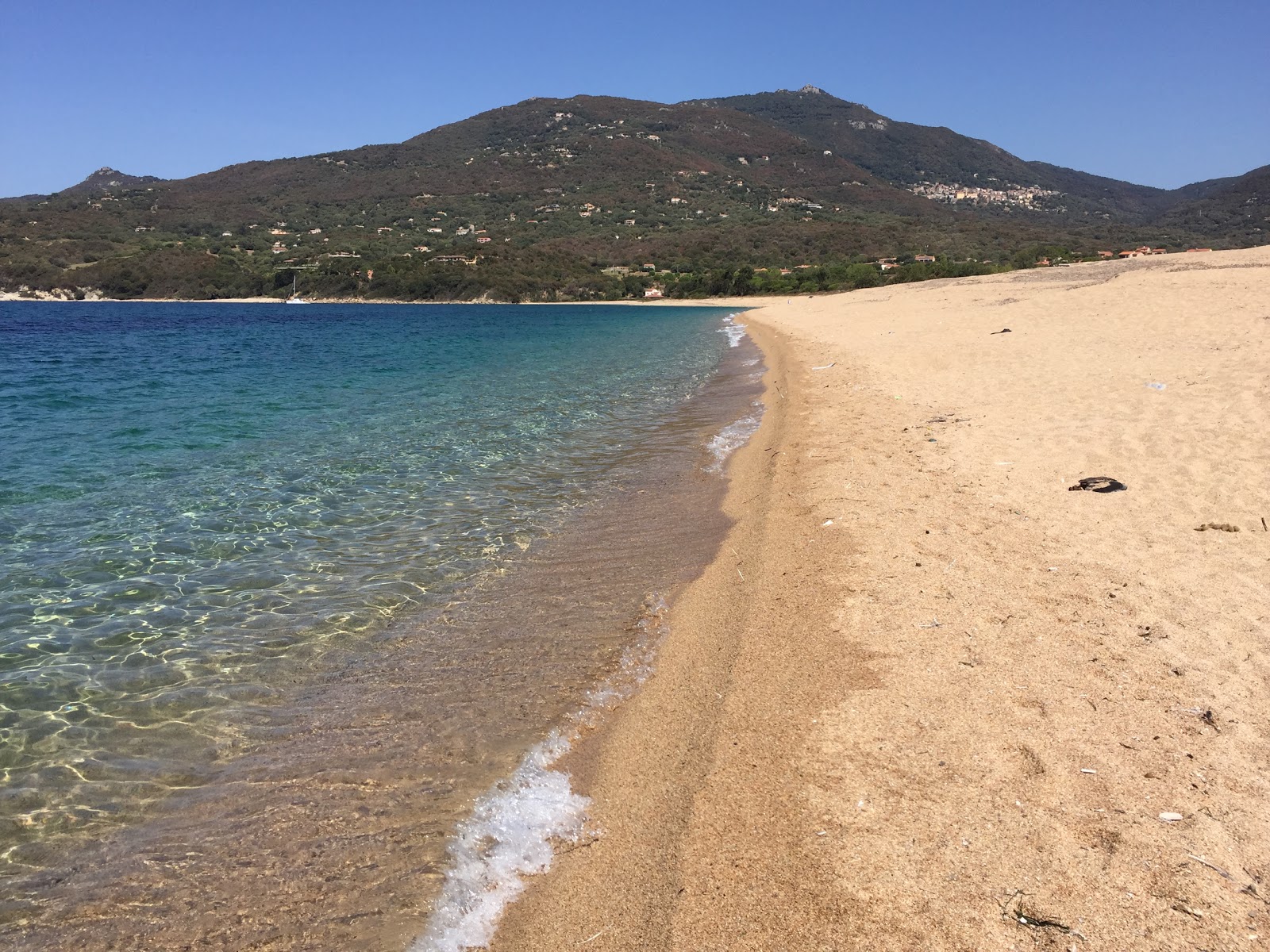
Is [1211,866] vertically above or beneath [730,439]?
beneath

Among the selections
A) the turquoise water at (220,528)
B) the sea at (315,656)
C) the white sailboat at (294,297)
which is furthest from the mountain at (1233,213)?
the white sailboat at (294,297)

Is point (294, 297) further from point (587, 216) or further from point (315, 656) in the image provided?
point (315, 656)

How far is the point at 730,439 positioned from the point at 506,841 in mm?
9188

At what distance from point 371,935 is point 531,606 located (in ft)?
10.1

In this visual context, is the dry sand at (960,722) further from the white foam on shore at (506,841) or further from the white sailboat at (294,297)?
the white sailboat at (294,297)

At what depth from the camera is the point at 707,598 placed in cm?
575

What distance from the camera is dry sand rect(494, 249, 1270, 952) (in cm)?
262

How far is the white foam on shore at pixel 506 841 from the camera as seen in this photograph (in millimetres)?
2809

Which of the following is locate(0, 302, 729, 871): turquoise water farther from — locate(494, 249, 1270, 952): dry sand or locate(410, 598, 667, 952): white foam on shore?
Result: locate(494, 249, 1270, 952): dry sand

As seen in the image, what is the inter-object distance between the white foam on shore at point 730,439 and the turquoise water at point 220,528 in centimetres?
128

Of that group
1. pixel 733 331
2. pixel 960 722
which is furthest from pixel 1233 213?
pixel 960 722

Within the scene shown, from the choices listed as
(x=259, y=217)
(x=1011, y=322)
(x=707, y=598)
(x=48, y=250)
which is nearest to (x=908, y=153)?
(x=259, y=217)

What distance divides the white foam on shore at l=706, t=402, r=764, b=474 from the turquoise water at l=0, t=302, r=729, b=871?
4.20 feet

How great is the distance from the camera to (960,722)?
11.9 ft
